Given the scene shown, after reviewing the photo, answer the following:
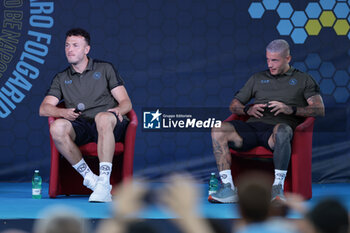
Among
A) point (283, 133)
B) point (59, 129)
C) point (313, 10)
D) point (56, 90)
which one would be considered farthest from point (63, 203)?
point (313, 10)

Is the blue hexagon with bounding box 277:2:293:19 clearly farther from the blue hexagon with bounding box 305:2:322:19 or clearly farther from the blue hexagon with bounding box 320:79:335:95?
the blue hexagon with bounding box 320:79:335:95

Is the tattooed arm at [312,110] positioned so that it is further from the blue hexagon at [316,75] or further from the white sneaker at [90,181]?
the white sneaker at [90,181]

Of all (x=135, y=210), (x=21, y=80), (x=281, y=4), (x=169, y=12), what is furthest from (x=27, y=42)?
(x=135, y=210)

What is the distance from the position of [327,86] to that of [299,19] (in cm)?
64

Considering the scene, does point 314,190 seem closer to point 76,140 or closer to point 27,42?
point 76,140

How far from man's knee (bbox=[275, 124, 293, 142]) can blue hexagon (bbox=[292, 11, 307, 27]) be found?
1571 millimetres

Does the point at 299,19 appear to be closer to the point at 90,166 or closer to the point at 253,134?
the point at 253,134

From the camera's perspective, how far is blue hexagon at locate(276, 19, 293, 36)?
497 cm

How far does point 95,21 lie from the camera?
4938mm

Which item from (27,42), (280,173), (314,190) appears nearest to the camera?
(280,173)

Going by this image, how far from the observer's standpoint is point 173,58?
196 inches

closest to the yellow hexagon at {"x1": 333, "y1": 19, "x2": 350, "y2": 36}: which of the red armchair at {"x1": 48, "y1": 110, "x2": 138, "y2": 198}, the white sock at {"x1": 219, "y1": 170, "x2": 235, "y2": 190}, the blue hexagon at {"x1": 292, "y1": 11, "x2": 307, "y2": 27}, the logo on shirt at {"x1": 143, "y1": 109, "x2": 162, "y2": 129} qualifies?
the blue hexagon at {"x1": 292, "y1": 11, "x2": 307, "y2": 27}

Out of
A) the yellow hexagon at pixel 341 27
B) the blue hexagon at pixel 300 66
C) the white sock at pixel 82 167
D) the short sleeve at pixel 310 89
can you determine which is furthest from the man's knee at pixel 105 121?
the yellow hexagon at pixel 341 27

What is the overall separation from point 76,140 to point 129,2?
168 cm
